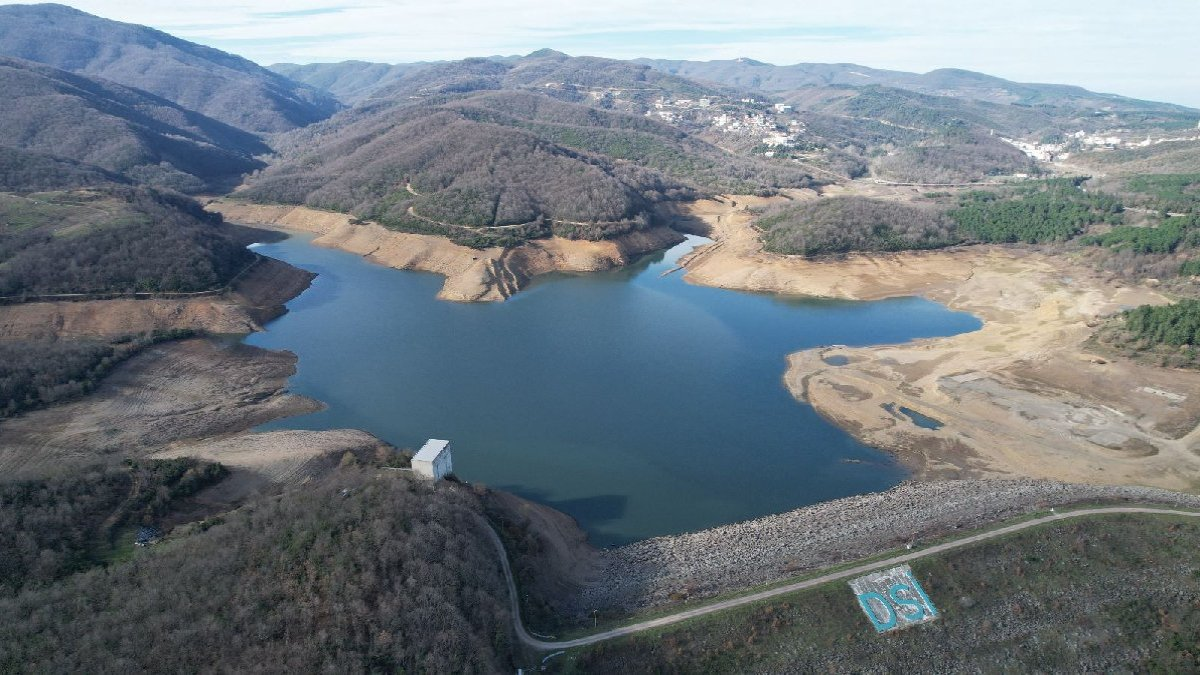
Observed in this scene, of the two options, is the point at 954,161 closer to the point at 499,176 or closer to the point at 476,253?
the point at 499,176

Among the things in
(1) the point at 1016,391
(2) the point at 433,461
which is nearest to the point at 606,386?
(2) the point at 433,461

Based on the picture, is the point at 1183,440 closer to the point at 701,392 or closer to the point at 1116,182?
the point at 701,392

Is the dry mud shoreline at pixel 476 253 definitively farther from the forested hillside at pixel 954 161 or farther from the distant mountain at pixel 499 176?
the forested hillside at pixel 954 161

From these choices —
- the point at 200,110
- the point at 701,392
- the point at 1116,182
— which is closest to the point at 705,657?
the point at 701,392

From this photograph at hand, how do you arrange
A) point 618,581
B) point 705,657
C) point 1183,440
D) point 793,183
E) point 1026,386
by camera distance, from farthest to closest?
point 793,183 → point 1026,386 → point 1183,440 → point 618,581 → point 705,657

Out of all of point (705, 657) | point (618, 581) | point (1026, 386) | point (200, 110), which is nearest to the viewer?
point (705, 657)

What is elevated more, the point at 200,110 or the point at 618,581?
the point at 200,110

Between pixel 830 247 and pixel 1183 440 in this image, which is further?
pixel 830 247

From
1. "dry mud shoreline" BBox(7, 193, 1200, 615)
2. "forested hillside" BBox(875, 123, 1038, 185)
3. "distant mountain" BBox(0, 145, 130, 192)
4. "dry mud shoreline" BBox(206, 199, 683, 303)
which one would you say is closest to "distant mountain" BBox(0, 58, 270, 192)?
"distant mountain" BBox(0, 145, 130, 192)
